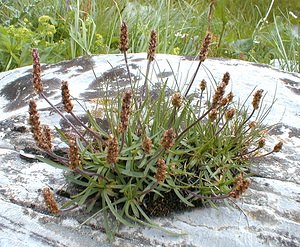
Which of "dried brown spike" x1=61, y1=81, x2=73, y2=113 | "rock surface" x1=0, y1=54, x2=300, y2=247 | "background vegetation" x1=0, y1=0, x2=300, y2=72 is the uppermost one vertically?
"dried brown spike" x1=61, y1=81, x2=73, y2=113

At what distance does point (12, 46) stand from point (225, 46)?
67.4 inches

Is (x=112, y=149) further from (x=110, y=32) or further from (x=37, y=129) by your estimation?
(x=110, y=32)

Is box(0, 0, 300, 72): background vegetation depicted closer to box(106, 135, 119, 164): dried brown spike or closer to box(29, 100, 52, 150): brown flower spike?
box(29, 100, 52, 150): brown flower spike

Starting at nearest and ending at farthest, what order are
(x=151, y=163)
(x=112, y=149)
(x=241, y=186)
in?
(x=112, y=149), (x=241, y=186), (x=151, y=163)

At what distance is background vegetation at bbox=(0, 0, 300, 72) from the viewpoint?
139 inches

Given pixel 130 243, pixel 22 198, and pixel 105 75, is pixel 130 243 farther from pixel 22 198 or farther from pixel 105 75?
→ pixel 105 75

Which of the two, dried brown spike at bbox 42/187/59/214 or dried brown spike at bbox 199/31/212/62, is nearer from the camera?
dried brown spike at bbox 42/187/59/214

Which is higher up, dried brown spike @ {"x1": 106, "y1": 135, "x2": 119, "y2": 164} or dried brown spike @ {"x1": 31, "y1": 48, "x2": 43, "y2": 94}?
dried brown spike @ {"x1": 31, "y1": 48, "x2": 43, "y2": 94}

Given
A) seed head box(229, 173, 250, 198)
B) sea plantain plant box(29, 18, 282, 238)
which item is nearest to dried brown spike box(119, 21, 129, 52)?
sea plantain plant box(29, 18, 282, 238)

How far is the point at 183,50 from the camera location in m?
4.19

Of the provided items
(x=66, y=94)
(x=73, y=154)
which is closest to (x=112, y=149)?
(x=73, y=154)

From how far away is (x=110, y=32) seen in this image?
4.13 meters

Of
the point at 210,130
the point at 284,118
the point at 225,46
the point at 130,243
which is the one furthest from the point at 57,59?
the point at 130,243

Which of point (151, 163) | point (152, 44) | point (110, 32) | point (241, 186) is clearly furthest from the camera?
point (110, 32)
